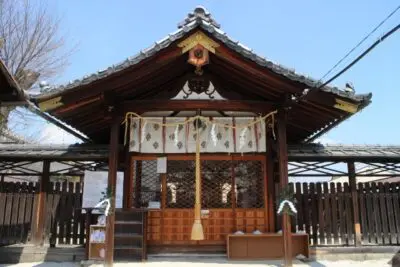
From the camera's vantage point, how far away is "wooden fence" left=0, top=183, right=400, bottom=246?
10.9 metres

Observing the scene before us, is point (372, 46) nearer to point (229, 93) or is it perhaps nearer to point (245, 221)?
point (229, 93)

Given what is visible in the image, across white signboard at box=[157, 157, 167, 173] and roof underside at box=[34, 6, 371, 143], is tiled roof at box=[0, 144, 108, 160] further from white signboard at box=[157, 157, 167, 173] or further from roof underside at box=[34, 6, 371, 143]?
white signboard at box=[157, 157, 167, 173]

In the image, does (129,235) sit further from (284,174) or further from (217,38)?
(217,38)

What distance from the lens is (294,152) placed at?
37.4 ft

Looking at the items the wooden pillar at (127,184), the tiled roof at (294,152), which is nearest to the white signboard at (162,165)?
the wooden pillar at (127,184)

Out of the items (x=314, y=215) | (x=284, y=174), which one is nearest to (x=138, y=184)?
(x=284, y=174)

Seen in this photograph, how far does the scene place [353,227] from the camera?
10.9 m

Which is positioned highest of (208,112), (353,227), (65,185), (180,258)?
(208,112)

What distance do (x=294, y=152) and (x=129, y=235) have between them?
555cm

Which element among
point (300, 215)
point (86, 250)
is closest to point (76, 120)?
point (86, 250)

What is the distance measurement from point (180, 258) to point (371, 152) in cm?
688

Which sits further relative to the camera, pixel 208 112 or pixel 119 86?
pixel 208 112

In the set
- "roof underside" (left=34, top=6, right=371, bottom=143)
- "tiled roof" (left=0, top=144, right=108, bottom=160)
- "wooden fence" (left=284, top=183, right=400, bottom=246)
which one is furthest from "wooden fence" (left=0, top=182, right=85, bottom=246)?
"wooden fence" (left=284, top=183, right=400, bottom=246)

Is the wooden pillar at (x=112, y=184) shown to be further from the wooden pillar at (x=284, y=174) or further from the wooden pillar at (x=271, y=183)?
the wooden pillar at (x=271, y=183)
